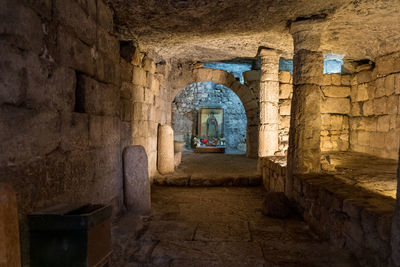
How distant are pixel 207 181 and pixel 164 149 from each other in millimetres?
1248

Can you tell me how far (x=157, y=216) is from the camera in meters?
3.60

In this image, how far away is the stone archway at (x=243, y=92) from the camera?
25.1 feet

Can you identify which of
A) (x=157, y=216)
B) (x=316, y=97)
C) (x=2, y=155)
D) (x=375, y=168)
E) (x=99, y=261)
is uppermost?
(x=316, y=97)

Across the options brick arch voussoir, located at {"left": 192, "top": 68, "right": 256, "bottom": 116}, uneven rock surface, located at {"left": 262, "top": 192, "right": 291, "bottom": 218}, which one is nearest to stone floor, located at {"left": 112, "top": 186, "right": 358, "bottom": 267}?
uneven rock surface, located at {"left": 262, "top": 192, "right": 291, "bottom": 218}

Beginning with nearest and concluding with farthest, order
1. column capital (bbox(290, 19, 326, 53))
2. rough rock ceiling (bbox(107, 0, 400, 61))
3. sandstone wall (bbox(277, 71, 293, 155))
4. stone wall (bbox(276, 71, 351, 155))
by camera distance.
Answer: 1. rough rock ceiling (bbox(107, 0, 400, 61))
2. column capital (bbox(290, 19, 326, 53))
3. sandstone wall (bbox(277, 71, 293, 155))
4. stone wall (bbox(276, 71, 351, 155))

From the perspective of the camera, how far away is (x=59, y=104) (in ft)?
7.39

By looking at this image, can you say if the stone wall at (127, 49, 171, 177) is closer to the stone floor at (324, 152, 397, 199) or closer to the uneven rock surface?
the uneven rock surface

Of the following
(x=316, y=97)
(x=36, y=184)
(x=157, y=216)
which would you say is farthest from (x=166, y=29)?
(x=36, y=184)

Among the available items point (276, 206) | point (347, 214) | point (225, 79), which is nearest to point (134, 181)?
point (276, 206)

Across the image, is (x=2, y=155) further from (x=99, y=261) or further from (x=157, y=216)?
(x=157, y=216)

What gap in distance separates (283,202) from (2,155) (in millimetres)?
3233

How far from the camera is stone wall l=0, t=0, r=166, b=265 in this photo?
172 cm

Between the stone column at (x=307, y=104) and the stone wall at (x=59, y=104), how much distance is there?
8.26 feet

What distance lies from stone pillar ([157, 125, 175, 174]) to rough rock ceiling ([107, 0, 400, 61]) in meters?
1.79
